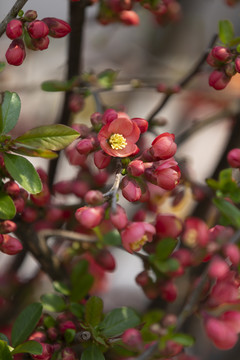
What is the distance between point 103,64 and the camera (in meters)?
2.06

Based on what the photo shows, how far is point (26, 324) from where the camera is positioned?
0.71 meters

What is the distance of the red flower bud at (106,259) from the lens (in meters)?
0.90

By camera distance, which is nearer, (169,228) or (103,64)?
(169,228)

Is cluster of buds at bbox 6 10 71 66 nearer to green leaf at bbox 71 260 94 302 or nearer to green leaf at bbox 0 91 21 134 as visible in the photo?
green leaf at bbox 0 91 21 134

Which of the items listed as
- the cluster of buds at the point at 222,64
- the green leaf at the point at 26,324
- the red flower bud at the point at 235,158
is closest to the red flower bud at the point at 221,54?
the cluster of buds at the point at 222,64

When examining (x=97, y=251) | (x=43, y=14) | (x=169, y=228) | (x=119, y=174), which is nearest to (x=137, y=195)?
(x=119, y=174)

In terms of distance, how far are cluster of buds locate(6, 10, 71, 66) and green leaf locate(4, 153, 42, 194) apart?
0.15 meters

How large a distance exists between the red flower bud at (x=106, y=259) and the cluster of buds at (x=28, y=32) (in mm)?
389

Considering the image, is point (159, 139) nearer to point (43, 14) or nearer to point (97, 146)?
point (97, 146)

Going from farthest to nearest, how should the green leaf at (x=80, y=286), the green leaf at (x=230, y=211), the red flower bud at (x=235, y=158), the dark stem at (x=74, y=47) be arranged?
the dark stem at (x=74, y=47)
the green leaf at (x=80, y=286)
the red flower bud at (x=235, y=158)
the green leaf at (x=230, y=211)

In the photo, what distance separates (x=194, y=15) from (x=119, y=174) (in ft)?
4.82

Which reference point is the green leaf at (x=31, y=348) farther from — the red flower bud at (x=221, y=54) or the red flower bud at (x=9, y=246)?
the red flower bud at (x=221, y=54)

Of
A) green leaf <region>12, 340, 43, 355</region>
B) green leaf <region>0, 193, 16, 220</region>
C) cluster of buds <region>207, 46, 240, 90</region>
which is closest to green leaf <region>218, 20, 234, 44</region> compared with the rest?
cluster of buds <region>207, 46, 240, 90</region>

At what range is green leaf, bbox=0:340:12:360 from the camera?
64cm
